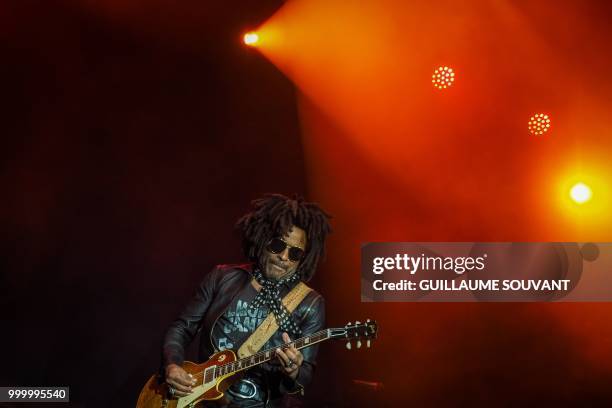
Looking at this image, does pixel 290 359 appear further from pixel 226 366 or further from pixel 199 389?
pixel 199 389

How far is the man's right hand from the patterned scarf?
0.56 meters

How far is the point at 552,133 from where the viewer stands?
6.67 meters

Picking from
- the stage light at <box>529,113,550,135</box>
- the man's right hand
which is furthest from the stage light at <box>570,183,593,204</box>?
the man's right hand

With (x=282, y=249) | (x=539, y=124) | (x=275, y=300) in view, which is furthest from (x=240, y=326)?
(x=539, y=124)

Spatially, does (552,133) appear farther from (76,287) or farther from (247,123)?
(76,287)

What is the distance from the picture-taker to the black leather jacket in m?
4.34

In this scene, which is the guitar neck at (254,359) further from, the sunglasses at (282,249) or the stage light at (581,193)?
the stage light at (581,193)

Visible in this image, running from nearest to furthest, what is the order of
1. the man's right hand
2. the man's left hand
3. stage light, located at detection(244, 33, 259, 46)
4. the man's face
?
1. the man's left hand
2. the man's right hand
3. the man's face
4. stage light, located at detection(244, 33, 259, 46)

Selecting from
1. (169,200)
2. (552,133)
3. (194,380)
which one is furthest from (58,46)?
(552,133)

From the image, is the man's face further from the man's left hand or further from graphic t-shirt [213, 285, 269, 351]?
the man's left hand

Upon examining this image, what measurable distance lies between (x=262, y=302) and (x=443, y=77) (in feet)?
10.5

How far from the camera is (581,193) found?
6.62m

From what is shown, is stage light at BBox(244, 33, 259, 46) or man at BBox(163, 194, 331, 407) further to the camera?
stage light at BBox(244, 33, 259, 46)

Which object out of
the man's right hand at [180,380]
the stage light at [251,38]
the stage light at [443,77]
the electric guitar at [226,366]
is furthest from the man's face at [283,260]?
the stage light at [251,38]
